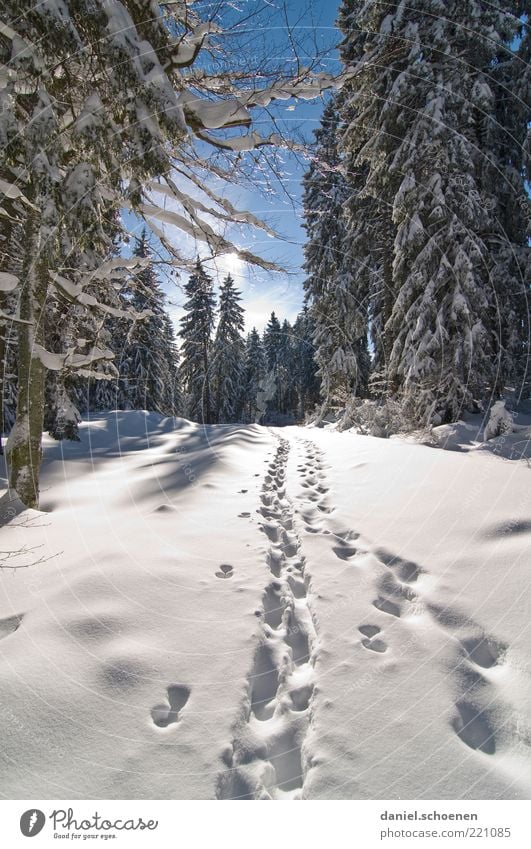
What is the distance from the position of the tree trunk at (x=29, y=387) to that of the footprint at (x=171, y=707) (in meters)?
4.21

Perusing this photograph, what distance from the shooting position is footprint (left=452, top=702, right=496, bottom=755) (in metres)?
1.80

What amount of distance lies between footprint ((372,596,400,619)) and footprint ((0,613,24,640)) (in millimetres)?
2697

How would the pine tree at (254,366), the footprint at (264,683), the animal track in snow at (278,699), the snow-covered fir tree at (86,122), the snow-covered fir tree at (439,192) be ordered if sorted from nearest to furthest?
the animal track in snow at (278,699) < the footprint at (264,683) < the snow-covered fir tree at (86,122) < the snow-covered fir tree at (439,192) < the pine tree at (254,366)

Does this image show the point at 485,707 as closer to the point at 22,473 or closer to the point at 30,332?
the point at 22,473

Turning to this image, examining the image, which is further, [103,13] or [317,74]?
[317,74]

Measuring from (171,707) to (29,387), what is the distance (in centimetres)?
463

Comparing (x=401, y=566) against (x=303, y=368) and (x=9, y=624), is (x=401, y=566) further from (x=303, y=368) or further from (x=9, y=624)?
(x=303, y=368)

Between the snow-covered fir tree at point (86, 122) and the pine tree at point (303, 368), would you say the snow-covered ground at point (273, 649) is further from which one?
the pine tree at point (303, 368)

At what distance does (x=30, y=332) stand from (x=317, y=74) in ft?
16.5

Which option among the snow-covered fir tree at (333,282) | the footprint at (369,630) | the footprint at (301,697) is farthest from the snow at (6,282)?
the snow-covered fir tree at (333,282)

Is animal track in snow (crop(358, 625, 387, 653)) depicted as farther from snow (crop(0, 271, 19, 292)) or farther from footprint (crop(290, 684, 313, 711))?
snow (crop(0, 271, 19, 292))

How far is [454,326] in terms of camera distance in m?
9.84

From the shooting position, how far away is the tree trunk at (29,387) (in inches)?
199
